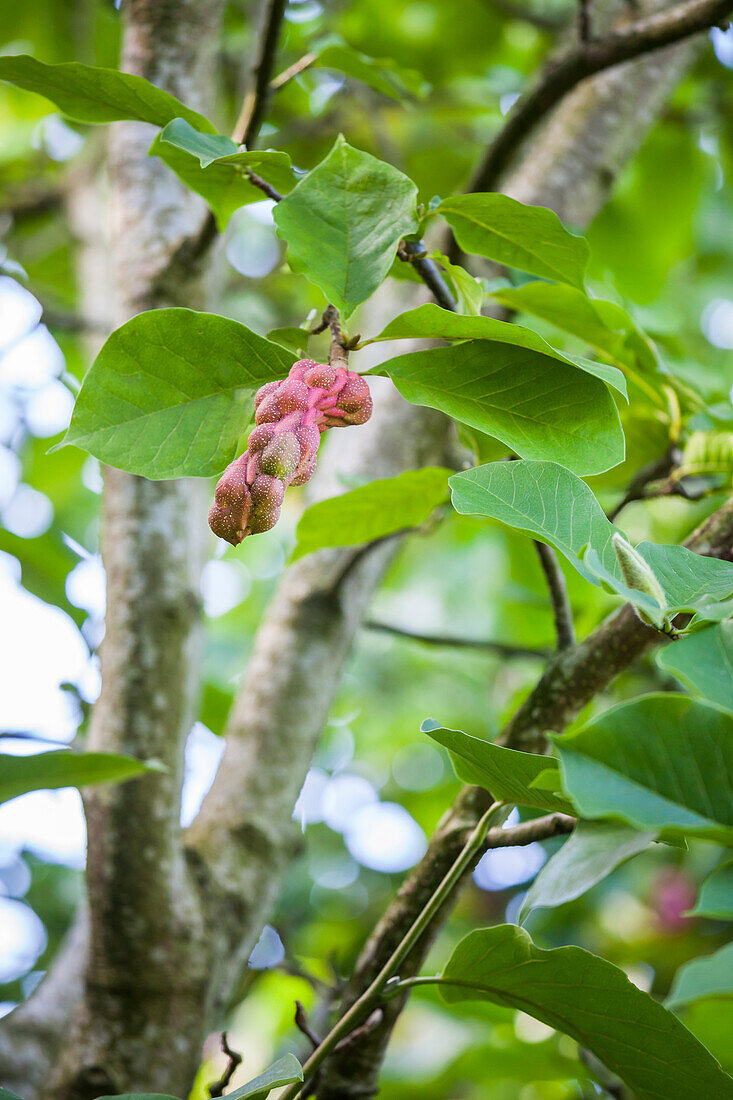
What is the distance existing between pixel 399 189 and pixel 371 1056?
1.86ft

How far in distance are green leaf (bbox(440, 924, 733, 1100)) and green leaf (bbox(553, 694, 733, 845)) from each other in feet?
0.55

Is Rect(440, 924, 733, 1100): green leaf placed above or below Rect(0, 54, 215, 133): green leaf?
below

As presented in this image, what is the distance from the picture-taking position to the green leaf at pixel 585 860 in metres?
0.31

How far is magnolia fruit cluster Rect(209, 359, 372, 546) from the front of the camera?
0.38 metres

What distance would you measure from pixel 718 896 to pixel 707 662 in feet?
0.29

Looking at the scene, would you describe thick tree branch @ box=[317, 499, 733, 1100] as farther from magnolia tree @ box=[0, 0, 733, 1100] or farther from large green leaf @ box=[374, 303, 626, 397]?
large green leaf @ box=[374, 303, 626, 397]

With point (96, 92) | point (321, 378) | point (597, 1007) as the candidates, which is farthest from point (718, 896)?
point (96, 92)

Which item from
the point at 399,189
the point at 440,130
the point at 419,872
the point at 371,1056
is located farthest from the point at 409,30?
the point at 371,1056

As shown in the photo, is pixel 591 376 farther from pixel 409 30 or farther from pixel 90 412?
pixel 409 30

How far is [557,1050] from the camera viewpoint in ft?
3.32

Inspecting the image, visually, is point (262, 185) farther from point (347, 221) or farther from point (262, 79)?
point (262, 79)

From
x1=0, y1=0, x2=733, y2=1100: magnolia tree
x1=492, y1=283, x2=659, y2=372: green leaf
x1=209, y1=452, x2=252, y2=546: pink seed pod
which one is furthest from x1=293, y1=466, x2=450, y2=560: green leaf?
A: x1=209, y1=452, x2=252, y2=546: pink seed pod

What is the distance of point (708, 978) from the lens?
34cm

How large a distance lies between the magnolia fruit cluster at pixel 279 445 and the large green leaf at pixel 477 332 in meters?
0.04
